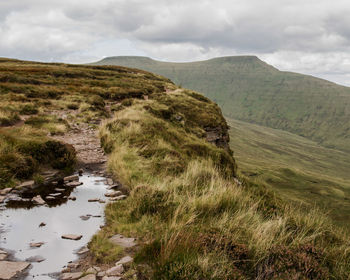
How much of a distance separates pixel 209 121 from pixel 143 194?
25.6 m

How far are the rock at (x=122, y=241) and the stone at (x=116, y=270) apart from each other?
0.87m

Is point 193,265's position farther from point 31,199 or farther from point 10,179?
point 10,179

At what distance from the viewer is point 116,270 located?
197 inches

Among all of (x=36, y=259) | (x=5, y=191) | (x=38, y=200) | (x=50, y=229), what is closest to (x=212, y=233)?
(x=36, y=259)

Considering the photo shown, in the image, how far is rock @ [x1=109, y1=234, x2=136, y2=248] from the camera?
600cm

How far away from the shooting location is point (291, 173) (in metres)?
182

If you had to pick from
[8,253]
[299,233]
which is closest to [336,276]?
[299,233]

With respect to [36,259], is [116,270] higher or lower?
higher

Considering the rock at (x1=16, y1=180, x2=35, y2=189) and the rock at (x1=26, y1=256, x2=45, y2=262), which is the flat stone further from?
the rock at (x1=26, y1=256, x2=45, y2=262)

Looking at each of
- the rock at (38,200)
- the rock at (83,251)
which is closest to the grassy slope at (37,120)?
the rock at (38,200)

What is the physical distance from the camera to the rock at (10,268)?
16.0 feet

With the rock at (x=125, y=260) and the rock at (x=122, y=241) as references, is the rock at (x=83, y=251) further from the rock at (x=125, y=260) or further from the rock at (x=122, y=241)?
the rock at (x=125, y=260)

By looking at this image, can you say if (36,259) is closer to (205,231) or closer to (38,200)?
(38,200)

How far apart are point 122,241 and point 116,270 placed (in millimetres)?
1189
